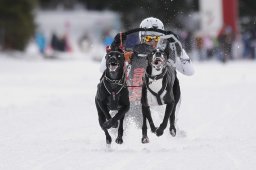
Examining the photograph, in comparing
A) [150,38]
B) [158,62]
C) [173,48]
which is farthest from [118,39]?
[173,48]

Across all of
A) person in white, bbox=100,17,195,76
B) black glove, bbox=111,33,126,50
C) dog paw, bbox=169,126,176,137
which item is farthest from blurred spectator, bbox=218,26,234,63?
black glove, bbox=111,33,126,50

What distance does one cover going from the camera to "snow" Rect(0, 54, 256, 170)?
27.2 feet

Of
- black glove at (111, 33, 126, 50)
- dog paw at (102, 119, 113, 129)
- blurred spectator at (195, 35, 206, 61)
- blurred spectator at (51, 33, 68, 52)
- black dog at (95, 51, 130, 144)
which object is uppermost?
blurred spectator at (51, 33, 68, 52)

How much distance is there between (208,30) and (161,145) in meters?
30.6

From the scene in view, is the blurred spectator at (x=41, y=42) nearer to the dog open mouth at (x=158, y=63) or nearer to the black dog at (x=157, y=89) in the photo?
the black dog at (x=157, y=89)

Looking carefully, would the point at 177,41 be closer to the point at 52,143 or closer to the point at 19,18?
the point at 52,143

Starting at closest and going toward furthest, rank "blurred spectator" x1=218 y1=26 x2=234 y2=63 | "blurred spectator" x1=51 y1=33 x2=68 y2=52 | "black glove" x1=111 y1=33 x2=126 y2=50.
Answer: "black glove" x1=111 y1=33 x2=126 y2=50, "blurred spectator" x1=218 y1=26 x2=234 y2=63, "blurred spectator" x1=51 y1=33 x2=68 y2=52

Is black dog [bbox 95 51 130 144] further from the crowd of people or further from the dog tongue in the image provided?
the crowd of people

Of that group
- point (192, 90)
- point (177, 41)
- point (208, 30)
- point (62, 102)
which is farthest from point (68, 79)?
point (177, 41)

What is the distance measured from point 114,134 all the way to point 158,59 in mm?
1673

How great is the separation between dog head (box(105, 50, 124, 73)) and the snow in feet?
3.37

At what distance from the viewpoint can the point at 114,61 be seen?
367 inches

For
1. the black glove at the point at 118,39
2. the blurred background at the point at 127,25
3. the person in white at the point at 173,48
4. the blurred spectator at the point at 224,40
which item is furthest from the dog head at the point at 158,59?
the blurred spectator at the point at 224,40

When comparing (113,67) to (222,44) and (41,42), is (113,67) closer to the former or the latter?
(222,44)
